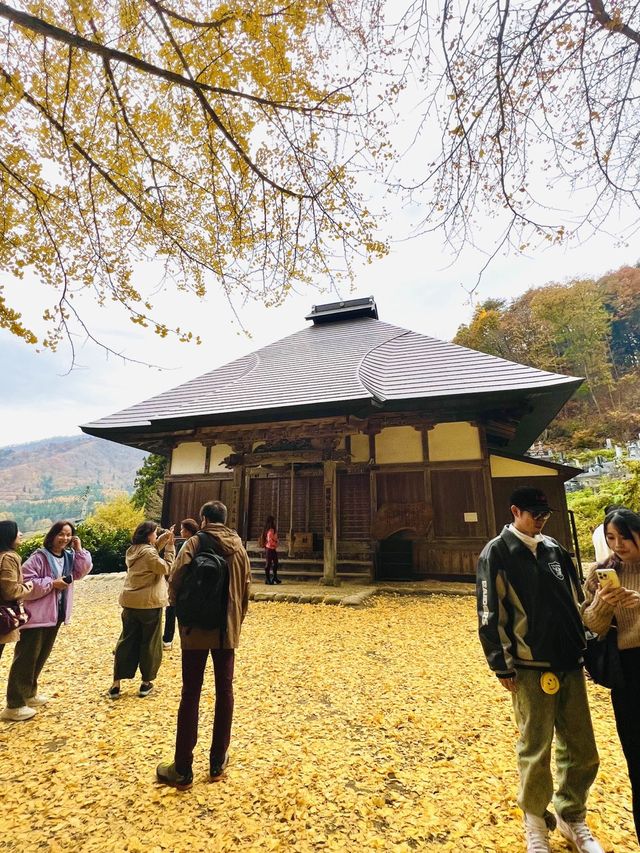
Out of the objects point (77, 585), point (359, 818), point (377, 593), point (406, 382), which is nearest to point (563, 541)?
point (377, 593)

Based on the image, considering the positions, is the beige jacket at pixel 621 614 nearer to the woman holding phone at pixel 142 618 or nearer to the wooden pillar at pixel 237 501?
the woman holding phone at pixel 142 618

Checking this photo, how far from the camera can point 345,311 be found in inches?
591

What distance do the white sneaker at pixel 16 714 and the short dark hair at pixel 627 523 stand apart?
178 inches

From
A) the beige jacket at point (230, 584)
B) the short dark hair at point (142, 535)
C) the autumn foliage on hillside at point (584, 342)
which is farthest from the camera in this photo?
the autumn foliage on hillside at point (584, 342)

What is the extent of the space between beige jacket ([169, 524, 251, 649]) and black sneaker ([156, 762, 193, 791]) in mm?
694

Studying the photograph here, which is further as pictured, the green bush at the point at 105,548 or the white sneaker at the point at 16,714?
the green bush at the point at 105,548

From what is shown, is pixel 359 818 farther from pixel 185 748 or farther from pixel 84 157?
pixel 84 157

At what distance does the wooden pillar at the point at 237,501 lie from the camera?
8.62m

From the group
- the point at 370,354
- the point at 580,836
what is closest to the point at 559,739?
the point at 580,836

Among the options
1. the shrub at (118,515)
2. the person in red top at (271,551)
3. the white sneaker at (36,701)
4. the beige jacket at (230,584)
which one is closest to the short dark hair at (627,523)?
the beige jacket at (230,584)

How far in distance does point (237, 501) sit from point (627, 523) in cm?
772

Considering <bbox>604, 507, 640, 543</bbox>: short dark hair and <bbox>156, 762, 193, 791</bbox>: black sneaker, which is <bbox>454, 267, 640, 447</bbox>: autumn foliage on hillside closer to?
<bbox>604, 507, 640, 543</bbox>: short dark hair

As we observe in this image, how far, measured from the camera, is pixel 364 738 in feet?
8.94

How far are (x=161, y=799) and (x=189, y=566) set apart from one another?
1265 mm
